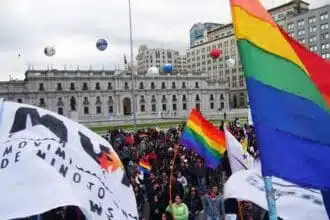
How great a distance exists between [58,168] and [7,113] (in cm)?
56

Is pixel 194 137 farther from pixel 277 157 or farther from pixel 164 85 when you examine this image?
pixel 164 85

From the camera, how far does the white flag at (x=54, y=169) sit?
2752 millimetres

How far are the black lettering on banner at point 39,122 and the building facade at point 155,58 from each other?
159 meters

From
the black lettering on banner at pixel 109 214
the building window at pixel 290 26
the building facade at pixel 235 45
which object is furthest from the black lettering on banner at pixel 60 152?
the building window at pixel 290 26

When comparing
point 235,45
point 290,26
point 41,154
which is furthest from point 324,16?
point 41,154

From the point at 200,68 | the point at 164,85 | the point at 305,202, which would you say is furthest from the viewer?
the point at 200,68

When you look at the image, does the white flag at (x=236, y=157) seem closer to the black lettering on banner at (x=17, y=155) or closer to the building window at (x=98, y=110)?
the black lettering on banner at (x=17, y=155)

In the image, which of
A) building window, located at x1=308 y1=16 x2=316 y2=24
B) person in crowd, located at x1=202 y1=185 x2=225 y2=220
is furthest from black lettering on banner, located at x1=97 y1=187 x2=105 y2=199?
building window, located at x1=308 y1=16 x2=316 y2=24

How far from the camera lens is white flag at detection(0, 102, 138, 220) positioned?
275cm

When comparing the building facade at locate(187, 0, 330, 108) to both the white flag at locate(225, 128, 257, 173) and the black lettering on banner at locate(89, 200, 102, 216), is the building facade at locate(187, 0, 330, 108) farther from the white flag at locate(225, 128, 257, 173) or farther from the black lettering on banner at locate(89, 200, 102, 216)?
the black lettering on banner at locate(89, 200, 102, 216)

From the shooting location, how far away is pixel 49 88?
8950cm

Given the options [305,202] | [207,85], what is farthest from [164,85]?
[305,202]

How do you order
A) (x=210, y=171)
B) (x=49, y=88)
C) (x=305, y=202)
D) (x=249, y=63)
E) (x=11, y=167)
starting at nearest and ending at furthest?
(x=11, y=167), (x=249, y=63), (x=305, y=202), (x=210, y=171), (x=49, y=88)

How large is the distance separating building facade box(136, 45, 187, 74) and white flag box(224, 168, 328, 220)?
158 metres
